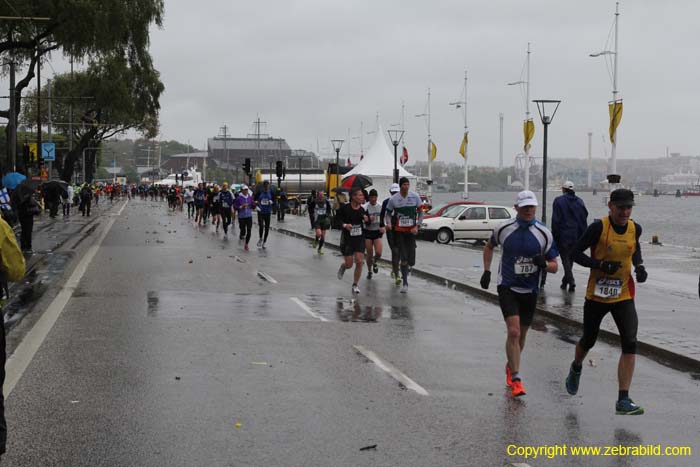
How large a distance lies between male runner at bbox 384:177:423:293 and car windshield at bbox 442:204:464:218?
59.4ft

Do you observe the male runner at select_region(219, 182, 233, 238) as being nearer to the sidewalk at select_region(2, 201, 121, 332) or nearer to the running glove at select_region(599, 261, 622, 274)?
the sidewalk at select_region(2, 201, 121, 332)

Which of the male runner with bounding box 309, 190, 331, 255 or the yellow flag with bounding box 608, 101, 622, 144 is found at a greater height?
the yellow flag with bounding box 608, 101, 622, 144

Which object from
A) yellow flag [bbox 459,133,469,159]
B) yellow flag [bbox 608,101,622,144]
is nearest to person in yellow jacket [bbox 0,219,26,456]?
yellow flag [bbox 608,101,622,144]

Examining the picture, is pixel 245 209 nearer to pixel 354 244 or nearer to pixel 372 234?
pixel 372 234

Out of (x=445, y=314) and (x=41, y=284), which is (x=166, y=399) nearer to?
(x=445, y=314)

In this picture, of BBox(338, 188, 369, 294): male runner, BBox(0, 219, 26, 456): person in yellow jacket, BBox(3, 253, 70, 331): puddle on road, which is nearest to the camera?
BBox(0, 219, 26, 456): person in yellow jacket

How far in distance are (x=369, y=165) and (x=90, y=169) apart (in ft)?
177

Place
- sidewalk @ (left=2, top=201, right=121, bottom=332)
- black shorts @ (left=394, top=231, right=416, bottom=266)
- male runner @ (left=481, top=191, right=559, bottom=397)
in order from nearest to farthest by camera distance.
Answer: male runner @ (left=481, top=191, right=559, bottom=397) → sidewalk @ (left=2, top=201, right=121, bottom=332) → black shorts @ (left=394, top=231, right=416, bottom=266)

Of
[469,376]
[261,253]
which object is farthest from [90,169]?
[469,376]

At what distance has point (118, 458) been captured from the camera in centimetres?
602

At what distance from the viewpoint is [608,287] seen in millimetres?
7750

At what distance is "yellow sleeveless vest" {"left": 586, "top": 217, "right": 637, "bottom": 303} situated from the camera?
7734 mm

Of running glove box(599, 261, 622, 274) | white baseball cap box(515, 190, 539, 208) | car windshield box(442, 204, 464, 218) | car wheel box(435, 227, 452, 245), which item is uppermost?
white baseball cap box(515, 190, 539, 208)

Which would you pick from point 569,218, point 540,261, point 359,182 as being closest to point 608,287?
point 540,261
